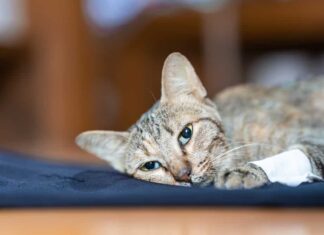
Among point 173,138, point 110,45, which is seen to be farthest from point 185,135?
point 110,45

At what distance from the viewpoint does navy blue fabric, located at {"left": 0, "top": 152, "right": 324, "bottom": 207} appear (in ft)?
2.65

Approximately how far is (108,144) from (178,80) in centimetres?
19

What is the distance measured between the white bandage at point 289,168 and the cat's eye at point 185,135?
12cm

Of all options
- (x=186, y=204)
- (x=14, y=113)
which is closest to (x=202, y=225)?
(x=186, y=204)

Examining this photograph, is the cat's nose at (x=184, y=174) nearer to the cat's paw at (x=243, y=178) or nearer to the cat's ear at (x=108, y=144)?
the cat's paw at (x=243, y=178)

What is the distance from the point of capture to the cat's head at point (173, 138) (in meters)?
0.98

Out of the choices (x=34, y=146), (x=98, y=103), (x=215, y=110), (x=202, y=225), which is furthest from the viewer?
(x=98, y=103)

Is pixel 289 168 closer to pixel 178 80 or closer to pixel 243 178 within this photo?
pixel 243 178

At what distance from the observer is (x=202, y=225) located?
0.78m

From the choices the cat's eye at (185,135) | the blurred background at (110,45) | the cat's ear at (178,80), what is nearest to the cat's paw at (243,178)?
the cat's eye at (185,135)

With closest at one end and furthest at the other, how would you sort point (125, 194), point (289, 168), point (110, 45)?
point (125, 194) < point (289, 168) < point (110, 45)

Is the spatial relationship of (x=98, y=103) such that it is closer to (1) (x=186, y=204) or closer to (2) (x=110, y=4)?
(2) (x=110, y=4)

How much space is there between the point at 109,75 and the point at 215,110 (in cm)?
218

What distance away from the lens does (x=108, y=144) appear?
1171 mm
